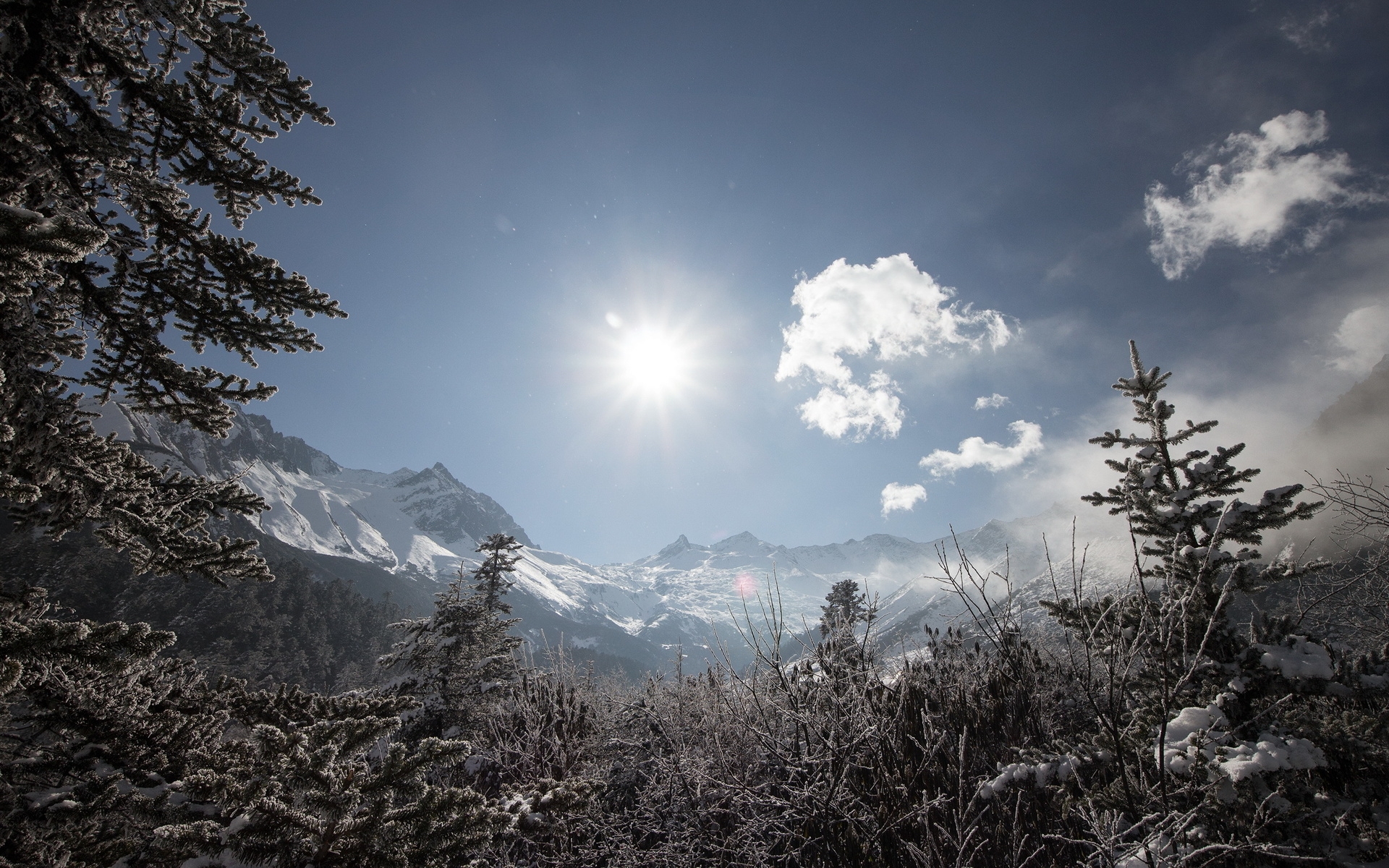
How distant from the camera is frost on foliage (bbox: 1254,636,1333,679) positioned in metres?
3.86

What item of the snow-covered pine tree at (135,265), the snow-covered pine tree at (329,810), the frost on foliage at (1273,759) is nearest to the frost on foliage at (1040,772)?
the frost on foliage at (1273,759)

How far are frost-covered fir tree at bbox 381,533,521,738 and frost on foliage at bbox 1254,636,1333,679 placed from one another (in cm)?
1224

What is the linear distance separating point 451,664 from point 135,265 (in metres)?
10.3

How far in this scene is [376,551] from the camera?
198375 millimetres

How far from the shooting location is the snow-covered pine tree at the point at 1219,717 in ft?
9.96

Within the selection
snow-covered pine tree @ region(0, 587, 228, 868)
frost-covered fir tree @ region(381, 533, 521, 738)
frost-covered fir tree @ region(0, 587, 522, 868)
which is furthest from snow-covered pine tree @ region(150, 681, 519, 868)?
frost-covered fir tree @ region(381, 533, 521, 738)

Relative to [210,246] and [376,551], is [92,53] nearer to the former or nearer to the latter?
[210,246]

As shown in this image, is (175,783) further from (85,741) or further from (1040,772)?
(1040,772)

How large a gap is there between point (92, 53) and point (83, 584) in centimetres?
7532

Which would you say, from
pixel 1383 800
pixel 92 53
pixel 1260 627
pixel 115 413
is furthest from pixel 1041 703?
pixel 115 413

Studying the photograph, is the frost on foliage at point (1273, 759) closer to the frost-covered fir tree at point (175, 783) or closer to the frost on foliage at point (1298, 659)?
the frost on foliage at point (1298, 659)

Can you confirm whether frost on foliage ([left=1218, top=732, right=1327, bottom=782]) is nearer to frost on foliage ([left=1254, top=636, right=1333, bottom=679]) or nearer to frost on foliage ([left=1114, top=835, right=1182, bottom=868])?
frost on foliage ([left=1114, top=835, right=1182, bottom=868])

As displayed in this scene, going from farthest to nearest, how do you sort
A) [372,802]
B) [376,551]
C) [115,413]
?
[376,551] < [115,413] < [372,802]

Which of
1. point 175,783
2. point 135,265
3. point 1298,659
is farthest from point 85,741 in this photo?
point 1298,659
